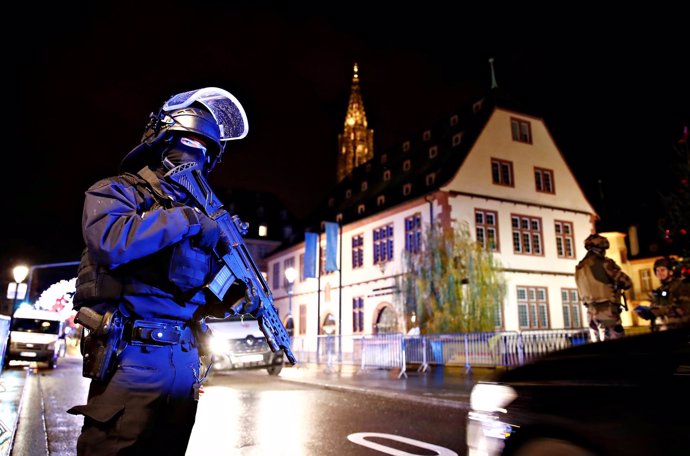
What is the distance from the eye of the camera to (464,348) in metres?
16.9

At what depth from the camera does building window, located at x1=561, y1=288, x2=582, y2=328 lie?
2717 centimetres

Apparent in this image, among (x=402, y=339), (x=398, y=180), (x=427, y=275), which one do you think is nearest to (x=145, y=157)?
(x=402, y=339)

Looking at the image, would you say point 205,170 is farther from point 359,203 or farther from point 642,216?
point 642,216

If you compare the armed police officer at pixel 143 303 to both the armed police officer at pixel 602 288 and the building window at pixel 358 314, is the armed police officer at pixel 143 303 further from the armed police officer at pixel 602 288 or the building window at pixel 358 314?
the building window at pixel 358 314

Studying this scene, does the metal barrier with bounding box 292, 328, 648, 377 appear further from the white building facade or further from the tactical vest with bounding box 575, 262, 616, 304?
the tactical vest with bounding box 575, 262, 616, 304

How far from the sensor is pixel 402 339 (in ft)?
54.5

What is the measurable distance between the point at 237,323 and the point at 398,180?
19.4 metres

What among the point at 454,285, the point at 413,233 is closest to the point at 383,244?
the point at 413,233

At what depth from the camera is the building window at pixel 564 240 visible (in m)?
28.1

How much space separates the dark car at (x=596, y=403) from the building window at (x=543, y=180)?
89.9 ft

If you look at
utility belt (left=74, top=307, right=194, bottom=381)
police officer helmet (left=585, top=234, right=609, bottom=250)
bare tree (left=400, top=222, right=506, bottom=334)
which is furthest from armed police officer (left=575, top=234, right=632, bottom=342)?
bare tree (left=400, top=222, right=506, bottom=334)

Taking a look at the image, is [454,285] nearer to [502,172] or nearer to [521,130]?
[502,172]

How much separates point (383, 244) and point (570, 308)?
10.9 meters

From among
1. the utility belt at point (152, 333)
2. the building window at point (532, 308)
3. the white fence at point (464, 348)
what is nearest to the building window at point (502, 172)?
the building window at point (532, 308)
